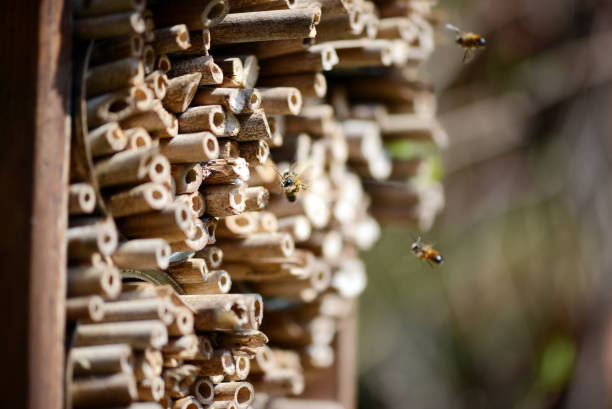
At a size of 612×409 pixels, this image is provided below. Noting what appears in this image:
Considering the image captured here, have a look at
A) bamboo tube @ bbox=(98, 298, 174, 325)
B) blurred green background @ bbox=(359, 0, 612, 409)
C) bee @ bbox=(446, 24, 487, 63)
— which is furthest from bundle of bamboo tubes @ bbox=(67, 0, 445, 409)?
blurred green background @ bbox=(359, 0, 612, 409)

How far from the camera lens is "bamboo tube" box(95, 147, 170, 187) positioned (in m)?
0.90

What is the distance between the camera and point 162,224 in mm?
933

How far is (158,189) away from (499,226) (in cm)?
293

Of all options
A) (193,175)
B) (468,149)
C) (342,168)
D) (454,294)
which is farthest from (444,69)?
(193,175)

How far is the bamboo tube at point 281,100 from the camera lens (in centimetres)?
114

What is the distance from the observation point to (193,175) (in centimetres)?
102

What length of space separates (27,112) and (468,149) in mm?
2963

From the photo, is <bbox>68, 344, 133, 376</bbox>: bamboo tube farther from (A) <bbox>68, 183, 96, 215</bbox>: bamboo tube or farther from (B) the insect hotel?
(A) <bbox>68, 183, 96, 215</bbox>: bamboo tube

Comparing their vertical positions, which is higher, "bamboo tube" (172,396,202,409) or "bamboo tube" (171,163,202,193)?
"bamboo tube" (171,163,202,193)

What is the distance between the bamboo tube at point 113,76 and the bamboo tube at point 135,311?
0.27 meters

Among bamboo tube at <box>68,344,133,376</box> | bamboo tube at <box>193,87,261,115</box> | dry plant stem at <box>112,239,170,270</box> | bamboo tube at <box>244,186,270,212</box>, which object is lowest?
bamboo tube at <box>68,344,133,376</box>

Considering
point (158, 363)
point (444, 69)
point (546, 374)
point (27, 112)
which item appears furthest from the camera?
point (444, 69)

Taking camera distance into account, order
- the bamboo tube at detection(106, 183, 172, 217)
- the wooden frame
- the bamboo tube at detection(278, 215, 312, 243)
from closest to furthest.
Answer: the wooden frame < the bamboo tube at detection(106, 183, 172, 217) < the bamboo tube at detection(278, 215, 312, 243)

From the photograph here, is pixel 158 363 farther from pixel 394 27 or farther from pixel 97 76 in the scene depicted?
pixel 394 27
